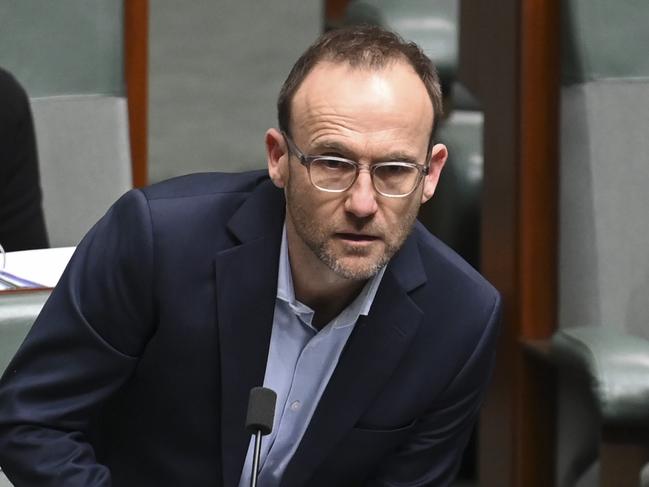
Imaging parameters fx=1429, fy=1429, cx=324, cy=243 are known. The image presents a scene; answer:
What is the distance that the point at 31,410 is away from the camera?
0.85 m

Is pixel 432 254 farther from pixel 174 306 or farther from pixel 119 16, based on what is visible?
pixel 119 16

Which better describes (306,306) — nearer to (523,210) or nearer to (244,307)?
(244,307)

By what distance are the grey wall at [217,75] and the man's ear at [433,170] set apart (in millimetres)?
1344

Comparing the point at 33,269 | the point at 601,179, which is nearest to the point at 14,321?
the point at 33,269

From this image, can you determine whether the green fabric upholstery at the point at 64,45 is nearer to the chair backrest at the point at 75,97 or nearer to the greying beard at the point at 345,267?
the chair backrest at the point at 75,97

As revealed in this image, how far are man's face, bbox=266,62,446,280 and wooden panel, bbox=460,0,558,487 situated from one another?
0.45 meters

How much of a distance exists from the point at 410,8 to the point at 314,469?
976 mm

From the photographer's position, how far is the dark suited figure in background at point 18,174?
1353 millimetres

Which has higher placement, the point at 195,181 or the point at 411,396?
the point at 195,181

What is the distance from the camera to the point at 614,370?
1067 mm

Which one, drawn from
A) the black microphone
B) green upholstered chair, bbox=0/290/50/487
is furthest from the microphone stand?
green upholstered chair, bbox=0/290/50/487

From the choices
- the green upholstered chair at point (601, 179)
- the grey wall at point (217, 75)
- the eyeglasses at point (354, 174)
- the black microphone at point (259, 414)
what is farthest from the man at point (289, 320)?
the grey wall at point (217, 75)

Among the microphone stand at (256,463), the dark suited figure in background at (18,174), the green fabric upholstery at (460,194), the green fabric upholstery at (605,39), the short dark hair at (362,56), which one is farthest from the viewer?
the green fabric upholstery at (460,194)

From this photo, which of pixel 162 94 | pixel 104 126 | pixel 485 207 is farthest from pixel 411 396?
pixel 162 94
